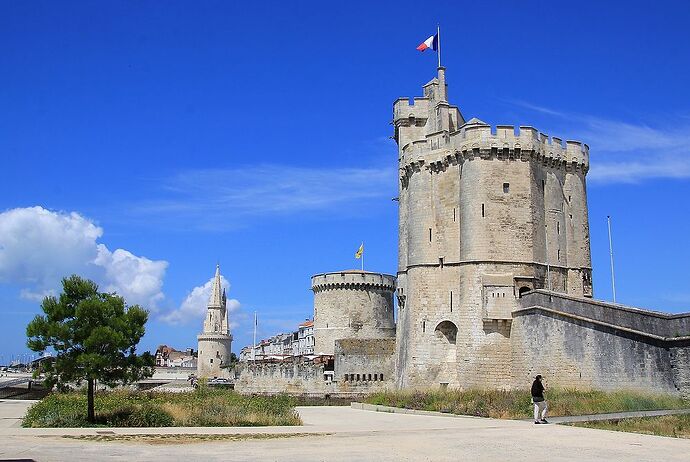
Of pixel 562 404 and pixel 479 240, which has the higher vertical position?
pixel 479 240

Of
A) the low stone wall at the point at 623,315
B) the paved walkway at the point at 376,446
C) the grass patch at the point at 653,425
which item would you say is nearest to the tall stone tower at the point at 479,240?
the low stone wall at the point at 623,315

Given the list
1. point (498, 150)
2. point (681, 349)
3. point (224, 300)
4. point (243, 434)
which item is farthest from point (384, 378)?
point (224, 300)

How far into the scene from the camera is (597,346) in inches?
1094

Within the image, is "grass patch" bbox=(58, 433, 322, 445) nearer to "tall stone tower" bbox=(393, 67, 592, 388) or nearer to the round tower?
"tall stone tower" bbox=(393, 67, 592, 388)

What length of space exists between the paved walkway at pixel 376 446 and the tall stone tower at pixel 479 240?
55.5 feet

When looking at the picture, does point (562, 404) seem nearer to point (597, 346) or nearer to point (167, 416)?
point (597, 346)

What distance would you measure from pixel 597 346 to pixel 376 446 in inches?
686

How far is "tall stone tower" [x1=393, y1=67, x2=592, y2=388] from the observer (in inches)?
1312

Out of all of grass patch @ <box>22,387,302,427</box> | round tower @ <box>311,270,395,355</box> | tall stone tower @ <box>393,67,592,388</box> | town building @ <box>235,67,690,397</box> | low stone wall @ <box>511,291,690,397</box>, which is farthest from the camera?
round tower @ <box>311,270,395,355</box>

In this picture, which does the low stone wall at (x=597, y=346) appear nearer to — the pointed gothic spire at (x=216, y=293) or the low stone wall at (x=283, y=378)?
the low stone wall at (x=283, y=378)

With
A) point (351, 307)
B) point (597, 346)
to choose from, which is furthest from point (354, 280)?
point (597, 346)

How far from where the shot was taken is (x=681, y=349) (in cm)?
2466

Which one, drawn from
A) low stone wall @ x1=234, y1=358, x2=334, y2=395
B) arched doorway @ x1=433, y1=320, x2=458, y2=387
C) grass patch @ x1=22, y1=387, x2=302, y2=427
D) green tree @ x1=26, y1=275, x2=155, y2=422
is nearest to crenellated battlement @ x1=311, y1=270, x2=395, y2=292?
low stone wall @ x1=234, y1=358, x2=334, y2=395

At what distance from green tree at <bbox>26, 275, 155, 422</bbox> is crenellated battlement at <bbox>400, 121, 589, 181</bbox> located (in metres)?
19.8
